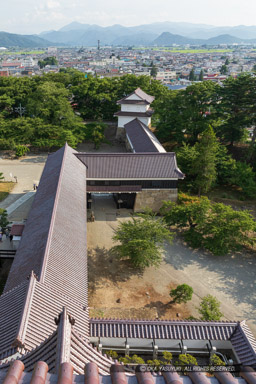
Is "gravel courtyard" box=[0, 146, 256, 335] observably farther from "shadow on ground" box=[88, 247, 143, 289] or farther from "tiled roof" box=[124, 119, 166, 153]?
"tiled roof" box=[124, 119, 166, 153]

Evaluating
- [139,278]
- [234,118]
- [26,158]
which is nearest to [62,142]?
[26,158]

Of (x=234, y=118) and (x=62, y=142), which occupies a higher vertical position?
(x=234, y=118)

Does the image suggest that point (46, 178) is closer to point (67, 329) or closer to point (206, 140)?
point (206, 140)

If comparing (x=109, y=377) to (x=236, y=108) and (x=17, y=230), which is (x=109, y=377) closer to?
(x=17, y=230)

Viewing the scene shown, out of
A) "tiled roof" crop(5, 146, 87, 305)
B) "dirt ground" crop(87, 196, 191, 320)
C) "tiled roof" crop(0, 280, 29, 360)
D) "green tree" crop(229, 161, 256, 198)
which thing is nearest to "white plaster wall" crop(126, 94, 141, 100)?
"green tree" crop(229, 161, 256, 198)

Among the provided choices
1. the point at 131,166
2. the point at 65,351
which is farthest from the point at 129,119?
the point at 65,351

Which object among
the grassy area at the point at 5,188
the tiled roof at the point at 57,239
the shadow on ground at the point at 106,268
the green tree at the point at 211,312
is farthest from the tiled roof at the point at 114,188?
the green tree at the point at 211,312

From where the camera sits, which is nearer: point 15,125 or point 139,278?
point 139,278
